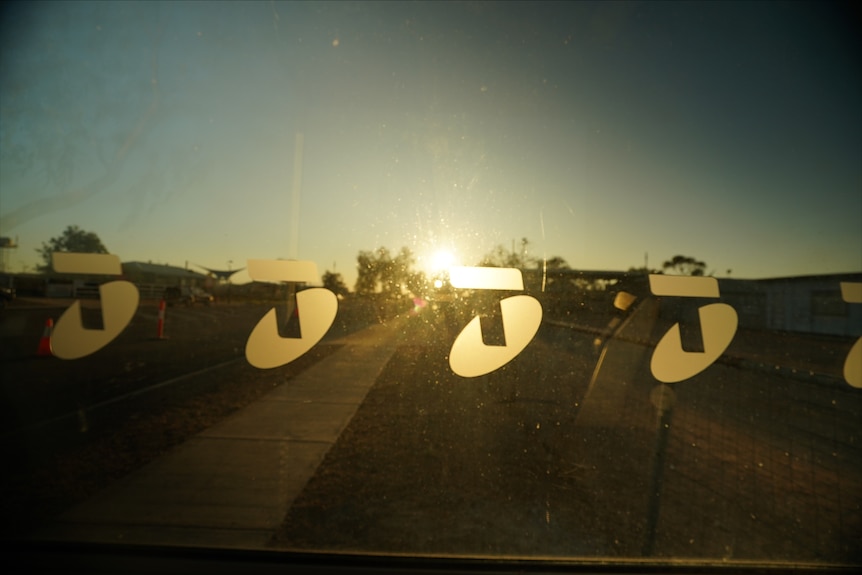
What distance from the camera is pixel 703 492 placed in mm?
4473

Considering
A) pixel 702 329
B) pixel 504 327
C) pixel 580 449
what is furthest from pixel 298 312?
pixel 702 329

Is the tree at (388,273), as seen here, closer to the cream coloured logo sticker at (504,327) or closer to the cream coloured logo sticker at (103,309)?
the cream coloured logo sticker at (504,327)

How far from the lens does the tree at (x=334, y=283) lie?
4.37m

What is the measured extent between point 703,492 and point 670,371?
896 millimetres

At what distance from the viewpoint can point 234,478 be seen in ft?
14.8

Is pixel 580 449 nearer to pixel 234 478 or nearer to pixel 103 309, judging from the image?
pixel 234 478

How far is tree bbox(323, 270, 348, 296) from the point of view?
172 inches

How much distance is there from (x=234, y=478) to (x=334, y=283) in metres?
1.59

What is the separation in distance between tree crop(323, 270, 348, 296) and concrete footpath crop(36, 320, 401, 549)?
53cm

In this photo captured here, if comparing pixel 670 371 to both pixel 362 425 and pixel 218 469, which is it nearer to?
pixel 362 425

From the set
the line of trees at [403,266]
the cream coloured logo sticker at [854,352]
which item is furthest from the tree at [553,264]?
the cream coloured logo sticker at [854,352]

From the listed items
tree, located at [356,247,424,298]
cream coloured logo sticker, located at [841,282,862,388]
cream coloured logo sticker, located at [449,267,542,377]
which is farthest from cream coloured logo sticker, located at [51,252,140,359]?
cream coloured logo sticker, located at [841,282,862,388]

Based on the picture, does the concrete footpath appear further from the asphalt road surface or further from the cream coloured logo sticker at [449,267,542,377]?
the cream coloured logo sticker at [449,267,542,377]

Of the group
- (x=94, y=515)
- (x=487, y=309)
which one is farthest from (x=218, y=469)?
(x=487, y=309)
